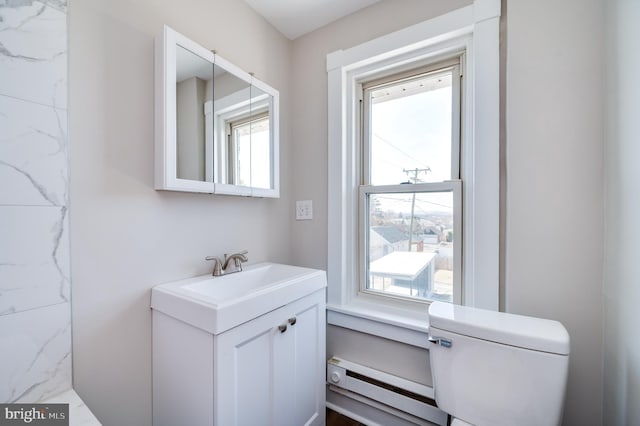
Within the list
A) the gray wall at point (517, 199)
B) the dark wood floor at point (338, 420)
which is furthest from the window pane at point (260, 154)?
the dark wood floor at point (338, 420)

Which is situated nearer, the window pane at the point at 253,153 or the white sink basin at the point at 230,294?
the white sink basin at the point at 230,294

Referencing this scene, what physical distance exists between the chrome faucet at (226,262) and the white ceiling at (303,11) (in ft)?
4.52

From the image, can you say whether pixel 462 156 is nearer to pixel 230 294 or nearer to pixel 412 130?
pixel 412 130

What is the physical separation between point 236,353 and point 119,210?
0.67 metres

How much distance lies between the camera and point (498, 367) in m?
0.87

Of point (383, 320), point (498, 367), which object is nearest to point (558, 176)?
point (498, 367)

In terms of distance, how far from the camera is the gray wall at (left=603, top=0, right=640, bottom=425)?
0.75 m

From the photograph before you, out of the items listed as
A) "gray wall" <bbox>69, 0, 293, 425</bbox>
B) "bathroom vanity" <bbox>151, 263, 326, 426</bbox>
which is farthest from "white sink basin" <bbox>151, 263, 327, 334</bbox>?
"gray wall" <bbox>69, 0, 293, 425</bbox>

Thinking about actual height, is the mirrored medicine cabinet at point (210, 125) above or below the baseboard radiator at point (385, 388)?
above

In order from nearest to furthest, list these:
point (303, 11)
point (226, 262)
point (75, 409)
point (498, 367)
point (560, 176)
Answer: point (75, 409)
point (498, 367)
point (560, 176)
point (226, 262)
point (303, 11)

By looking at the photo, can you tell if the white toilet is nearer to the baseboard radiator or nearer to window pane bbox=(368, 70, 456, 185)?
the baseboard radiator

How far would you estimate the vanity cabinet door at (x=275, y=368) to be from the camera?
0.84 m

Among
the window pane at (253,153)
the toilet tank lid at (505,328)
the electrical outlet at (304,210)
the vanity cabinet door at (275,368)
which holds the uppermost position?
the window pane at (253,153)

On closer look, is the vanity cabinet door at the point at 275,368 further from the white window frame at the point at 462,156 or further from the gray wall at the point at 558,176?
the gray wall at the point at 558,176
